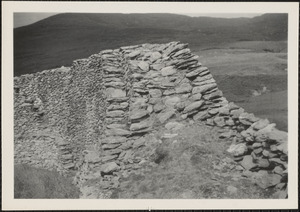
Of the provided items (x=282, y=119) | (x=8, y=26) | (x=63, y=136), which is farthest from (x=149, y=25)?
(x=63, y=136)

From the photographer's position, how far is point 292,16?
32.6 ft

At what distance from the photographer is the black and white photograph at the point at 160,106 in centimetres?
908

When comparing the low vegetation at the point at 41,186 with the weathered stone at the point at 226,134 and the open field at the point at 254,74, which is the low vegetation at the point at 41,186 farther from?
the open field at the point at 254,74

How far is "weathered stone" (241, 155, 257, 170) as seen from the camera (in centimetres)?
891

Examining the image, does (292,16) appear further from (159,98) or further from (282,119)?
(159,98)

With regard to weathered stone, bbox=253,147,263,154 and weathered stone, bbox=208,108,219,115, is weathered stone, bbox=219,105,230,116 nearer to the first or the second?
weathered stone, bbox=208,108,219,115

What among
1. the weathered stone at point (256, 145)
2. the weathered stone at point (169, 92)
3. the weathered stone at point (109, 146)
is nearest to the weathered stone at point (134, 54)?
the weathered stone at point (169, 92)

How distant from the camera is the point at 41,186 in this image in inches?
430

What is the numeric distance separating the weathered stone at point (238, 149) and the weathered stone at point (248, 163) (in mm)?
157

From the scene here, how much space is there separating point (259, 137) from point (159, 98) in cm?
352

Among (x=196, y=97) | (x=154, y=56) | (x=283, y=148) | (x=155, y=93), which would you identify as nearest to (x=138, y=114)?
(x=155, y=93)

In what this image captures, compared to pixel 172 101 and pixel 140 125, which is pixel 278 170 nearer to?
pixel 172 101

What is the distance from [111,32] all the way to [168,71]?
104 inches

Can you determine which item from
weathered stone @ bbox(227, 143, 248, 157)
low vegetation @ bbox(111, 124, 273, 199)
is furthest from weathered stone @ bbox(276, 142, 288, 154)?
low vegetation @ bbox(111, 124, 273, 199)
